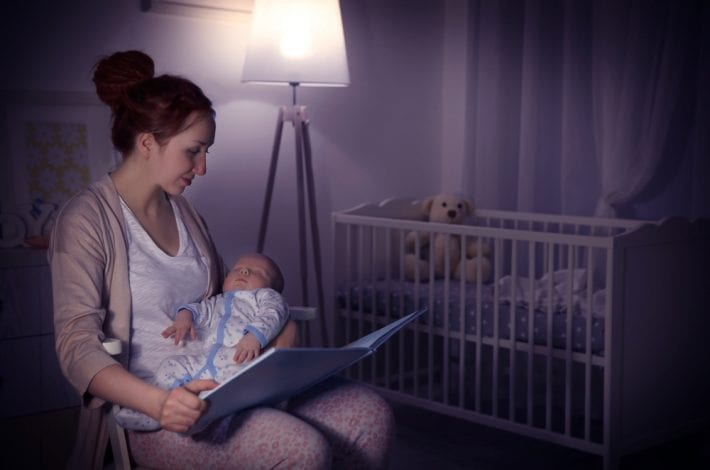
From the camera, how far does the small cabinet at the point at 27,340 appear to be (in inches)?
82.5

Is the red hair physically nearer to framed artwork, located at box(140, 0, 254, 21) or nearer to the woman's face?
the woman's face

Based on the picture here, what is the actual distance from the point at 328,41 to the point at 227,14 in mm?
415

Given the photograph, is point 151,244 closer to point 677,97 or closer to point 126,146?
point 126,146

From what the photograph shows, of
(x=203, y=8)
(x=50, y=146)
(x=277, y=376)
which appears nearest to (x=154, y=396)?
(x=277, y=376)

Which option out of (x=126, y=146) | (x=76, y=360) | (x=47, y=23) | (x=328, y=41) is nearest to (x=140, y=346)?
(x=76, y=360)

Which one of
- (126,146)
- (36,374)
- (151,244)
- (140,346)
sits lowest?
(36,374)

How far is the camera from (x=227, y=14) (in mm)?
3086

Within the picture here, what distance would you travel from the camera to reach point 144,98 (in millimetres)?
1643

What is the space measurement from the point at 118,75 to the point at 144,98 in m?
0.07

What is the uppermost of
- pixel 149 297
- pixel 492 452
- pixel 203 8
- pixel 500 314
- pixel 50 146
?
pixel 203 8

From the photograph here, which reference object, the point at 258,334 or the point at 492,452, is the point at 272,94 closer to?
the point at 492,452

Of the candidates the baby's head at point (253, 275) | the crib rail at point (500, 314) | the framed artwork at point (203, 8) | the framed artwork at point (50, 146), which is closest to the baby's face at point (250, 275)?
the baby's head at point (253, 275)

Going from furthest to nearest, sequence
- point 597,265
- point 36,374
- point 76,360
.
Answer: point 597,265 → point 36,374 → point 76,360

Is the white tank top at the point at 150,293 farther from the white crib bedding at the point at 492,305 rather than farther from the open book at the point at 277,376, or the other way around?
the white crib bedding at the point at 492,305
